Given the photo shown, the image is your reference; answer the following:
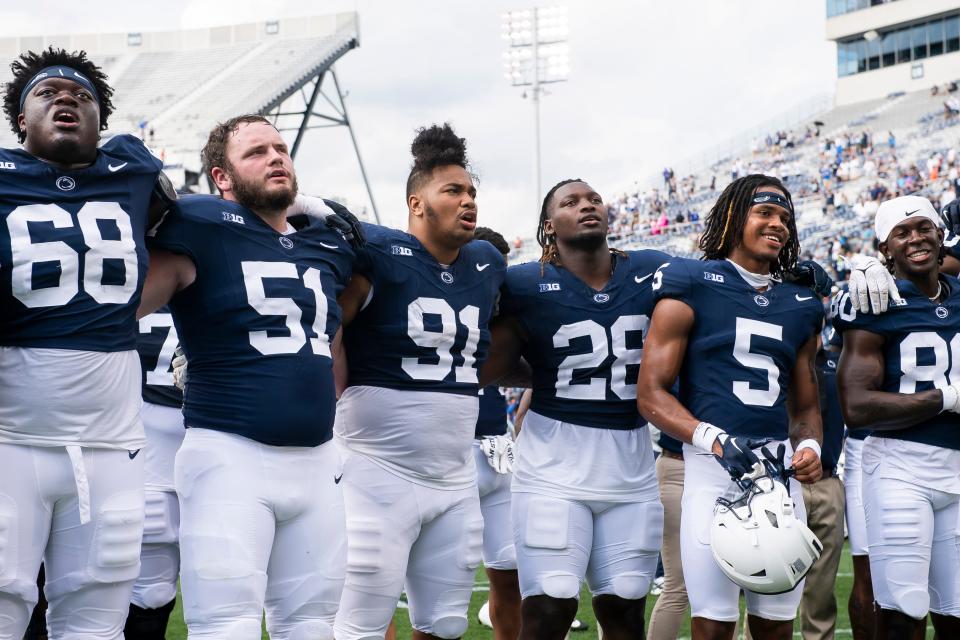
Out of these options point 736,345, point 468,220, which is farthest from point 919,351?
point 468,220

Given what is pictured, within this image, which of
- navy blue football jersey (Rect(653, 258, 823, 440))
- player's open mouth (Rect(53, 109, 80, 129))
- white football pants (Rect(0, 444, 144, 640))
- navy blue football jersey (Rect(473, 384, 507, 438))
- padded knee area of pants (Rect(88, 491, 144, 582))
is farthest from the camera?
navy blue football jersey (Rect(473, 384, 507, 438))

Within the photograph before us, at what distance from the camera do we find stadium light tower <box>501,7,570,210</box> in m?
29.8

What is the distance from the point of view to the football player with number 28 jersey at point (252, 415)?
3.28 m

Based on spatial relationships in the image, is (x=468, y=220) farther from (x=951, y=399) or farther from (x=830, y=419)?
(x=830, y=419)

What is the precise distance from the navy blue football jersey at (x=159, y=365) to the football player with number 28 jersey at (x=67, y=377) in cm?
141

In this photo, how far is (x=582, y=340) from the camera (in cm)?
423

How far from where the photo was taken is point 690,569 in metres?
3.95

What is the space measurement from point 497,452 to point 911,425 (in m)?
1.89

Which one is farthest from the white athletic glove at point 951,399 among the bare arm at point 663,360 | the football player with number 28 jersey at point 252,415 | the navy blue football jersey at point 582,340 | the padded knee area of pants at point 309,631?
the padded knee area of pants at point 309,631

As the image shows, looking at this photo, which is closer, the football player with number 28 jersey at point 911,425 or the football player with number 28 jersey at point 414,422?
the football player with number 28 jersey at point 414,422

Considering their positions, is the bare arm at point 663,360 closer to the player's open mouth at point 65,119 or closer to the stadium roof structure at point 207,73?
the player's open mouth at point 65,119

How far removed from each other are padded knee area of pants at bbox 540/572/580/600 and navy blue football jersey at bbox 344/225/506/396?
71 cm

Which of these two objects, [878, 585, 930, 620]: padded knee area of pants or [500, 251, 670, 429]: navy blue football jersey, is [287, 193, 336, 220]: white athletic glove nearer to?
[500, 251, 670, 429]: navy blue football jersey

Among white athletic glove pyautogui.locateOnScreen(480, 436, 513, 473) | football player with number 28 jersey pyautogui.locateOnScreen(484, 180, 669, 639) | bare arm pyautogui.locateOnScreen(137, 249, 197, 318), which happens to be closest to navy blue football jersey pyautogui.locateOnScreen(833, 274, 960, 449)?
football player with number 28 jersey pyautogui.locateOnScreen(484, 180, 669, 639)
